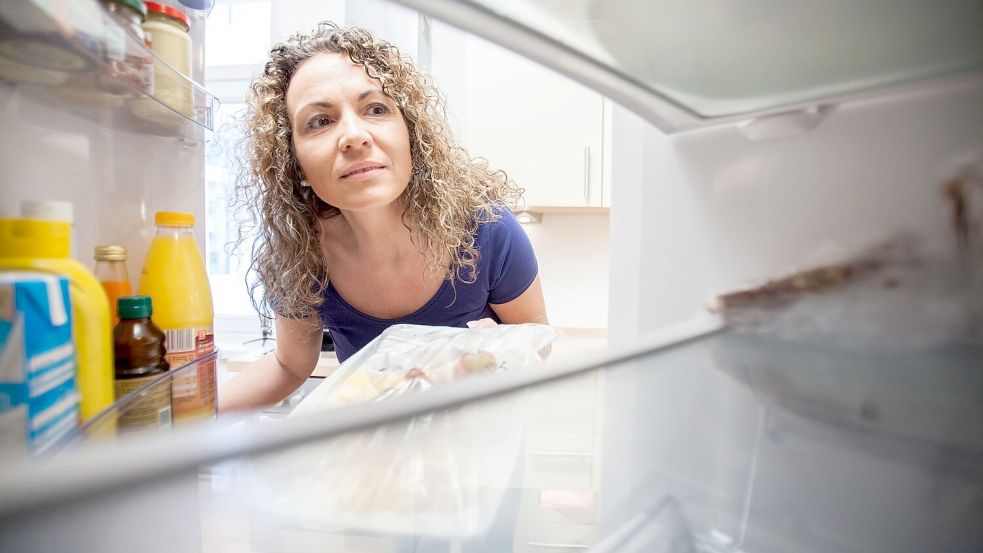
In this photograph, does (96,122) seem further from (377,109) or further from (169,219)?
(377,109)

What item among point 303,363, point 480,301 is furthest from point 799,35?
point 303,363

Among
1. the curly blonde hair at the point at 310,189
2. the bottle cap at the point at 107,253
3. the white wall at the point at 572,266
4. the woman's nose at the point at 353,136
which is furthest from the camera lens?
the white wall at the point at 572,266

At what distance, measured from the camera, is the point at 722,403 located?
13.2 inches

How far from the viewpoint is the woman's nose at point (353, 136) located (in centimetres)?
76

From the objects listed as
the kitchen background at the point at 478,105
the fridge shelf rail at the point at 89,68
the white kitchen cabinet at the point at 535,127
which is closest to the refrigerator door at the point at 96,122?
the fridge shelf rail at the point at 89,68

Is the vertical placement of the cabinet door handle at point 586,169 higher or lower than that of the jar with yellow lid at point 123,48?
higher

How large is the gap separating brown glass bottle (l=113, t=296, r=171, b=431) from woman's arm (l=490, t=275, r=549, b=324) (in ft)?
2.12

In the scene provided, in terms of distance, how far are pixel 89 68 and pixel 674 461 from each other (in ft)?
1.63

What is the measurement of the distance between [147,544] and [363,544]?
98mm

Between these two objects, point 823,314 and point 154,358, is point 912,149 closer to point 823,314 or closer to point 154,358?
point 823,314

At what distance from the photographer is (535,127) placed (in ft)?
6.36

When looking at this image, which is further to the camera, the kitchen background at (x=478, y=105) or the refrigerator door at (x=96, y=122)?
the kitchen background at (x=478, y=105)

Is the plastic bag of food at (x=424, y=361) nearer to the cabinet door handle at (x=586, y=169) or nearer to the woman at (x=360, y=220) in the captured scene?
the woman at (x=360, y=220)

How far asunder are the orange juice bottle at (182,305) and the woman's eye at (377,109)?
42cm
